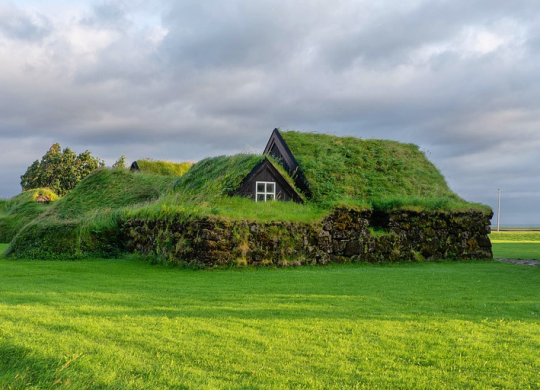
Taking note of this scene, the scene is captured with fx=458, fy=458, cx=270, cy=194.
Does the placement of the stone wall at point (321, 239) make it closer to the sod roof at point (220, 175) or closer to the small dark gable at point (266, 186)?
the small dark gable at point (266, 186)

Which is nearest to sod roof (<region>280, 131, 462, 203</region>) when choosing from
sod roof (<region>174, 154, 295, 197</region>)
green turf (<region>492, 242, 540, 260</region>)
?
sod roof (<region>174, 154, 295, 197</region>)

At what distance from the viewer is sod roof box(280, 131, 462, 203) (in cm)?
2336

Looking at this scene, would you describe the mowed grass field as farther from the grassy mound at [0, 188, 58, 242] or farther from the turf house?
the grassy mound at [0, 188, 58, 242]

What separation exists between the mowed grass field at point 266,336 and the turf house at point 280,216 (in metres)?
→ 5.68

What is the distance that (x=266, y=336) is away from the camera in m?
6.57

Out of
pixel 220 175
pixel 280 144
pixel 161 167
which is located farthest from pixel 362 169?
pixel 161 167

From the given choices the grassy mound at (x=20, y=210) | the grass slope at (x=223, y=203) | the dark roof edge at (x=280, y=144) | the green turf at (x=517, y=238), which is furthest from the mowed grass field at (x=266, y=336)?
the green turf at (x=517, y=238)

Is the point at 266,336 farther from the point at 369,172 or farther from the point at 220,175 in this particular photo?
the point at 369,172

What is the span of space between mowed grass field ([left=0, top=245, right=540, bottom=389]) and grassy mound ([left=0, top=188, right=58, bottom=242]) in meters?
20.9

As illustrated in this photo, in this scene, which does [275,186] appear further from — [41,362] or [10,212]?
[10,212]

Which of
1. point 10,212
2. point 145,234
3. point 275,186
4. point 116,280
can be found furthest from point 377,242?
point 10,212

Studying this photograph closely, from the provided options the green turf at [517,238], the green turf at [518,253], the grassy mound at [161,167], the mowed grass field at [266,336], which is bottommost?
the mowed grass field at [266,336]

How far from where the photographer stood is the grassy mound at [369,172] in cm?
2272

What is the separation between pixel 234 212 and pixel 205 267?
2.64 metres
